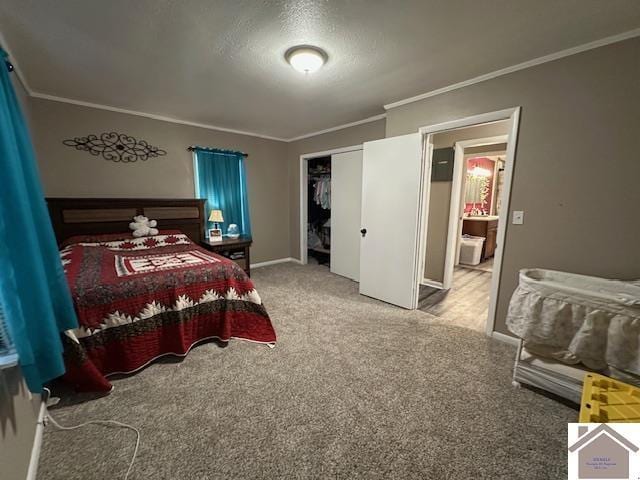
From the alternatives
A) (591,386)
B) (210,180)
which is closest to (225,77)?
(210,180)

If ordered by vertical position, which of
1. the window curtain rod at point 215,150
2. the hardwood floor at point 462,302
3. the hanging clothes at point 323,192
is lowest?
the hardwood floor at point 462,302

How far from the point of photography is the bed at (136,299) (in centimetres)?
172

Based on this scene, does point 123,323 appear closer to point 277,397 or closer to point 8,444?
point 8,444

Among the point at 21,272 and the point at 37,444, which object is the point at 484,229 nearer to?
the point at 21,272

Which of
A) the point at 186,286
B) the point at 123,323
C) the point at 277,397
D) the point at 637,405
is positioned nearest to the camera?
the point at 637,405

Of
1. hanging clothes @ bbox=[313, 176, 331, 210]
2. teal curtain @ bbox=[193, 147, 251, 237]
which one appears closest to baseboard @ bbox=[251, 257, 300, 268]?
teal curtain @ bbox=[193, 147, 251, 237]

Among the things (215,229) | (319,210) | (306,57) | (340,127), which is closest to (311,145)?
(340,127)

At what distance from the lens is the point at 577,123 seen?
6.16 ft

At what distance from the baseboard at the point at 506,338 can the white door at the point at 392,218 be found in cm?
81

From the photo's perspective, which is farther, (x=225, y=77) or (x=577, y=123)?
(x=225, y=77)

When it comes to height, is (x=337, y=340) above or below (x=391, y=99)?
below

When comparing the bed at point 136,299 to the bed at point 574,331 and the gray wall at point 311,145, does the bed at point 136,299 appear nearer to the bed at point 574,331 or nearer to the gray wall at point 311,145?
the bed at point 574,331

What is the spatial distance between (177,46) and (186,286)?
1758mm

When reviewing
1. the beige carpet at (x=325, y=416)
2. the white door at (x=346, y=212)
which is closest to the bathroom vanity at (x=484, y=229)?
the white door at (x=346, y=212)
